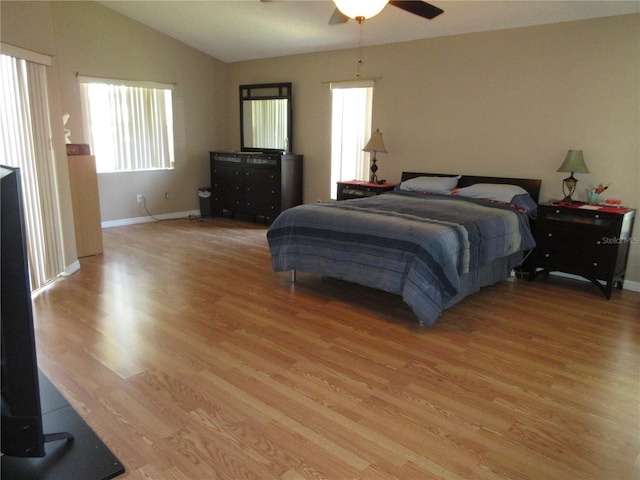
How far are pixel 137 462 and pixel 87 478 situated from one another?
0.23m

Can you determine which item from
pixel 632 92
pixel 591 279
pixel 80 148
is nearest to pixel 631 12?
pixel 632 92

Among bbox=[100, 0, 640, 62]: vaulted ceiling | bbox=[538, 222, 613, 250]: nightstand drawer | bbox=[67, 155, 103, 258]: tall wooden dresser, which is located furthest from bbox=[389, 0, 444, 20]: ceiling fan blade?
bbox=[67, 155, 103, 258]: tall wooden dresser

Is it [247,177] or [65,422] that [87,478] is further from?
[247,177]

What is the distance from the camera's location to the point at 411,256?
3.13m

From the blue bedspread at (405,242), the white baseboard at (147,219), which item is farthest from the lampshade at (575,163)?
the white baseboard at (147,219)

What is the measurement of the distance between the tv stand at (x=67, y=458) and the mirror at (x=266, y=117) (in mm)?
5239

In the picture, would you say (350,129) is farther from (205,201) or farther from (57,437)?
(57,437)

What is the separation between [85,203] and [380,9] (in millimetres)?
3591

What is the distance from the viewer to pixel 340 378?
2.48 m

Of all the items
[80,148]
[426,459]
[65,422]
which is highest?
[80,148]

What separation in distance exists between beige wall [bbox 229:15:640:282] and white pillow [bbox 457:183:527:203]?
0.33m

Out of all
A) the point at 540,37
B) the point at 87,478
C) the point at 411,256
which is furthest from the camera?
the point at 540,37

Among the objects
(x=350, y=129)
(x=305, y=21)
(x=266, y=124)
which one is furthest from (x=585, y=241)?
(x=266, y=124)

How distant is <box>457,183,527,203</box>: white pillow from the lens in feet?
14.1
